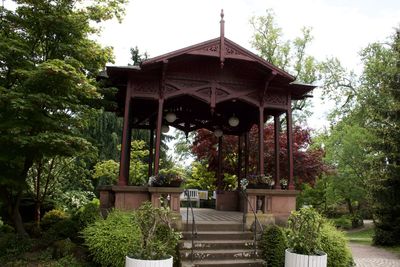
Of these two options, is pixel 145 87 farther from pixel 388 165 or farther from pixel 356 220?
pixel 356 220

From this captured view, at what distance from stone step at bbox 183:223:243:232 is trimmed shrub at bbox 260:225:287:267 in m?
0.74

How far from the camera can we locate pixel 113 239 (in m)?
6.59

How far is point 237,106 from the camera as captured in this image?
37.8 feet

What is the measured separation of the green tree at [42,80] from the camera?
7.36 m

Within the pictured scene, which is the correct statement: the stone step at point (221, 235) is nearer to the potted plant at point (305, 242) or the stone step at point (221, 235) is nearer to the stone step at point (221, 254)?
the stone step at point (221, 254)

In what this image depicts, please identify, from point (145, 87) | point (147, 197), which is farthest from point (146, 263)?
point (145, 87)

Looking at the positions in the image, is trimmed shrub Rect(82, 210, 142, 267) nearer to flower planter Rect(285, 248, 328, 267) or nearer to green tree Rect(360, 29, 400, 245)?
flower planter Rect(285, 248, 328, 267)

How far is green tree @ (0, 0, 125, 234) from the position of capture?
736 cm

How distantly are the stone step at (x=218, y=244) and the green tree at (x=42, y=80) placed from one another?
298 cm

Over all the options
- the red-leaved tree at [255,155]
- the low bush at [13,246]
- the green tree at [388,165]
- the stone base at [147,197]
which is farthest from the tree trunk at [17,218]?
the green tree at [388,165]

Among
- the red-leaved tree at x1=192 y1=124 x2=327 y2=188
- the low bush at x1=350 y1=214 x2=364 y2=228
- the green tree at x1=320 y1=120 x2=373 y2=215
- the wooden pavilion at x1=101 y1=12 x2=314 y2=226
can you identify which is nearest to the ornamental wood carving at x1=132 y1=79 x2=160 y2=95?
the wooden pavilion at x1=101 y1=12 x2=314 y2=226

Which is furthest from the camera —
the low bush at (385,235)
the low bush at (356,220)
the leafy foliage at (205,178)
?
the low bush at (356,220)

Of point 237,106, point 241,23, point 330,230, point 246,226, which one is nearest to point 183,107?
point 237,106

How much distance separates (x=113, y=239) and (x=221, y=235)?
2265 mm
